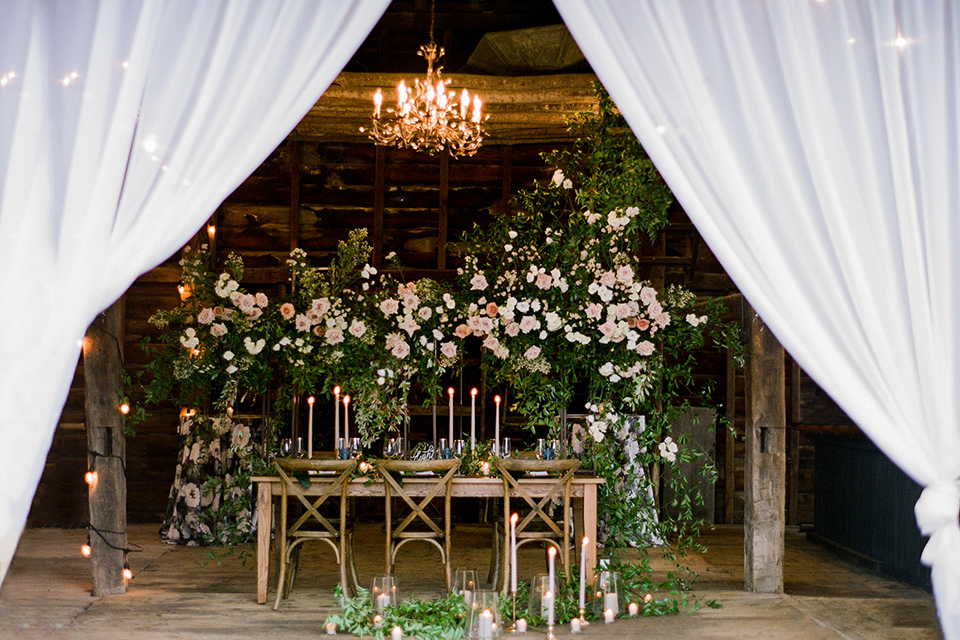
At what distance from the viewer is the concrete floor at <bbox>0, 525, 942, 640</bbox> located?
4523 millimetres

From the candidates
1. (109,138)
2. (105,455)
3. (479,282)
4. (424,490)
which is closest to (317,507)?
(424,490)

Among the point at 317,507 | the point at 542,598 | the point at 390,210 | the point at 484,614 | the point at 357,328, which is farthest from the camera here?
the point at 390,210

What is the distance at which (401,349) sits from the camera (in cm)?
543

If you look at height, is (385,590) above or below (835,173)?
below

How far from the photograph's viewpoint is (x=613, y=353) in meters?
5.36

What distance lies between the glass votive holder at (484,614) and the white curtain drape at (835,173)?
5.58 feet

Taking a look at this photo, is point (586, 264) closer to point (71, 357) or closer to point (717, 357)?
point (71, 357)

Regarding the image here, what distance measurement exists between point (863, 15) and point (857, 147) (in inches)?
18.5

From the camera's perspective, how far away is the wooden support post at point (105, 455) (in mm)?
5266

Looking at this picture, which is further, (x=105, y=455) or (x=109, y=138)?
(x=105, y=455)

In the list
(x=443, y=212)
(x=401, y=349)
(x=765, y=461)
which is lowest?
(x=765, y=461)

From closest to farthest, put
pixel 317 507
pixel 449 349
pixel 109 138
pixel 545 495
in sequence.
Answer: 1. pixel 109 138
2. pixel 317 507
3. pixel 545 495
4. pixel 449 349

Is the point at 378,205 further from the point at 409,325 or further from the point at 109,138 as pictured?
the point at 109,138

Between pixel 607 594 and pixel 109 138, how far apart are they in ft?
10.5
